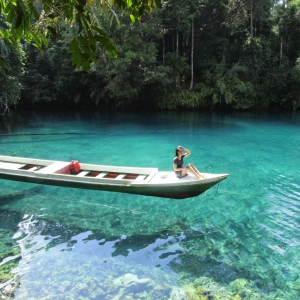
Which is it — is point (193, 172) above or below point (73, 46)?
below

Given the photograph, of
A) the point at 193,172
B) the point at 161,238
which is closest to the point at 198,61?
the point at 193,172

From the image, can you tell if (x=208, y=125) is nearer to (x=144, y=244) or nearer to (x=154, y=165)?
(x=154, y=165)

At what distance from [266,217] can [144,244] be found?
2.92 m

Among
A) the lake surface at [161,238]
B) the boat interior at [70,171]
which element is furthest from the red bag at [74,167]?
the lake surface at [161,238]

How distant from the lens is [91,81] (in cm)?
A: 2666

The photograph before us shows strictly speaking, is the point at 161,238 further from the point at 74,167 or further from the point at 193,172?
the point at 74,167

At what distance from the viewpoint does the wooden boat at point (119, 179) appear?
6625 mm

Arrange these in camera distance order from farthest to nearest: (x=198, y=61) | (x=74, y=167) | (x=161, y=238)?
(x=198, y=61)
(x=74, y=167)
(x=161, y=238)

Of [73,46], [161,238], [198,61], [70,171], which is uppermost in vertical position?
[198,61]

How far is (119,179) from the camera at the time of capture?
7.00 meters

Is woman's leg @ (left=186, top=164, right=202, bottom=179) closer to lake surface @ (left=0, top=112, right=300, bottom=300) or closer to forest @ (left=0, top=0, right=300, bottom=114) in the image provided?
lake surface @ (left=0, top=112, right=300, bottom=300)

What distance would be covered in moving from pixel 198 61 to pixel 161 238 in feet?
69.6

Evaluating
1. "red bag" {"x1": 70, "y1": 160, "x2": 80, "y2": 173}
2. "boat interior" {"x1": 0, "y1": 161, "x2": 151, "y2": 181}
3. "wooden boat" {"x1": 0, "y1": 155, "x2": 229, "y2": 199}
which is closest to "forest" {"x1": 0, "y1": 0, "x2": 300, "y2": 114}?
"boat interior" {"x1": 0, "y1": 161, "x2": 151, "y2": 181}

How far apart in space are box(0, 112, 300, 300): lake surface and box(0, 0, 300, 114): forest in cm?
1130
